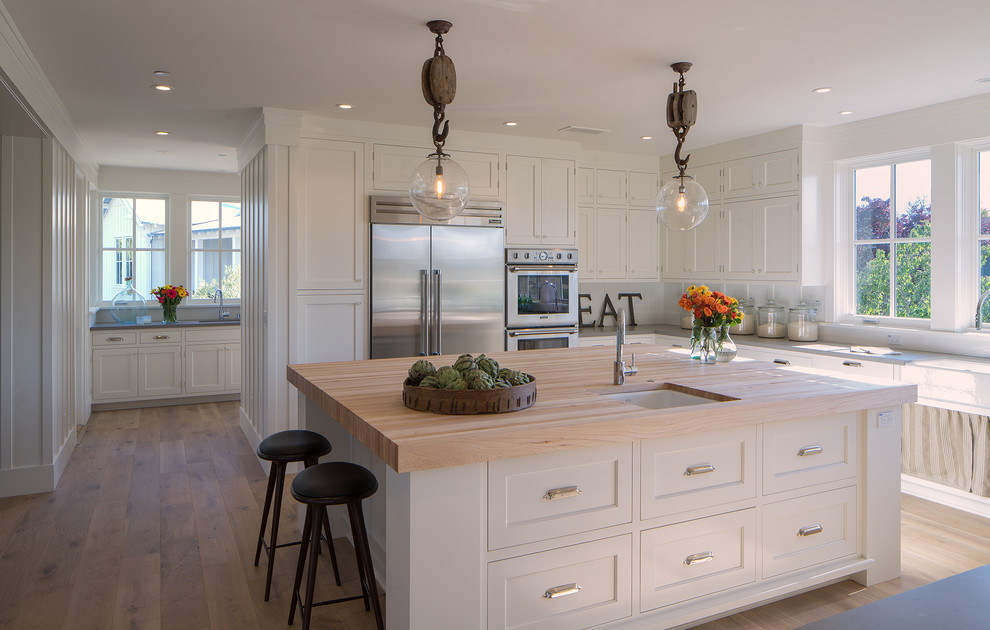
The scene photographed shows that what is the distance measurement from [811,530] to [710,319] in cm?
111

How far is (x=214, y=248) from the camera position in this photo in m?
7.48

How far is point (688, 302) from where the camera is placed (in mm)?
3330

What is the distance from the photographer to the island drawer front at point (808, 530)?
2.56 m

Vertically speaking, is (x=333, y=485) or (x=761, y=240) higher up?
(x=761, y=240)

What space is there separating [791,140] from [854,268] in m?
1.11

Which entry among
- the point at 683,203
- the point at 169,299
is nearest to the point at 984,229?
the point at 683,203

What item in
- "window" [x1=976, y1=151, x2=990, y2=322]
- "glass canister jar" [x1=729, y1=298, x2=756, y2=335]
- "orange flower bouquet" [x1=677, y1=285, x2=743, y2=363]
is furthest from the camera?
"glass canister jar" [x1=729, y1=298, x2=756, y2=335]

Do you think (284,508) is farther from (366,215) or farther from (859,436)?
(859,436)

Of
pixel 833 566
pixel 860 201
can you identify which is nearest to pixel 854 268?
pixel 860 201

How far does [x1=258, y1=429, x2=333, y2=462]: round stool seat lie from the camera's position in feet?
8.95

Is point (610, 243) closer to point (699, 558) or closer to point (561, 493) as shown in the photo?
point (699, 558)

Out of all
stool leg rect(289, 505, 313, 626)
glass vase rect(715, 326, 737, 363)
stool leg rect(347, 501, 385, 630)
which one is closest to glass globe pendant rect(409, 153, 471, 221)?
stool leg rect(347, 501, 385, 630)

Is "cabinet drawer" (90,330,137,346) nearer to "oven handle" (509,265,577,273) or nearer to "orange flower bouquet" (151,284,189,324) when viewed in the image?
"orange flower bouquet" (151,284,189,324)

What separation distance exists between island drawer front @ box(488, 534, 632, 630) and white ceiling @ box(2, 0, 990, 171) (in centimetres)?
218
